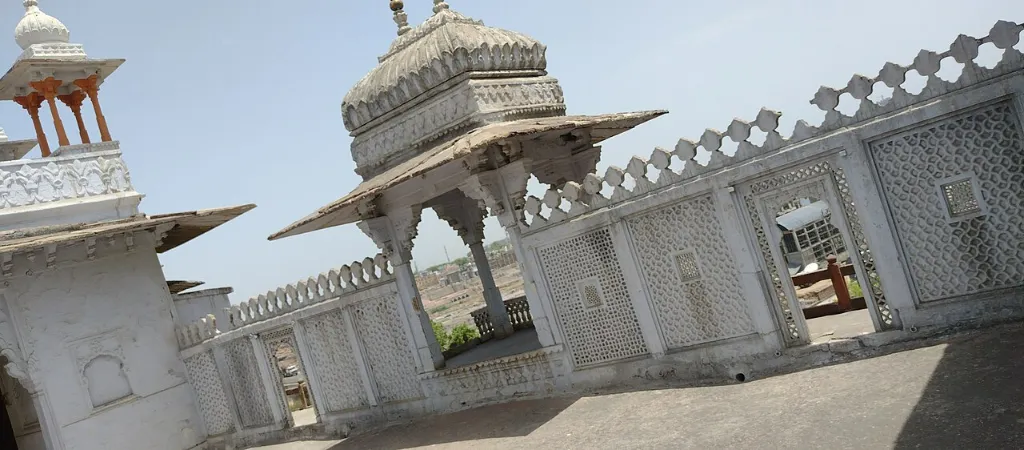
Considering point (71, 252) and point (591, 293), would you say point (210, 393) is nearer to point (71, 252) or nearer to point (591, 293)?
point (71, 252)

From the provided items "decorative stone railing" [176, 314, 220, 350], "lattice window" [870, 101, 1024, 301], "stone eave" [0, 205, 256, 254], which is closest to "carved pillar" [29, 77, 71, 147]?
"stone eave" [0, 205, 256, 254]

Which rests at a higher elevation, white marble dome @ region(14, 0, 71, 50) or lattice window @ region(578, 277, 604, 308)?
white marble dome @ region(14, 0, 71, 50)

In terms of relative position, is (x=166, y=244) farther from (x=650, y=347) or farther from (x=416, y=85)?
(x=650, y=347)

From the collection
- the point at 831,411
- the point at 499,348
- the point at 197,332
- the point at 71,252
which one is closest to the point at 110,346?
the point at 197,332

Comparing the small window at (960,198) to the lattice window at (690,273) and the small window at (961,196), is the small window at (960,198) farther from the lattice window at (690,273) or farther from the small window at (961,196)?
the lattice window at (690,273)

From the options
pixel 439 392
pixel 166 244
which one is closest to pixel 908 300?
pixel 439 392

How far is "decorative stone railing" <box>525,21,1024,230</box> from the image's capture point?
516 cm

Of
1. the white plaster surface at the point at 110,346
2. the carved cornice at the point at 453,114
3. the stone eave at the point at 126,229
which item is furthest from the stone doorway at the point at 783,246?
the white plaster surface at the point at 110,346

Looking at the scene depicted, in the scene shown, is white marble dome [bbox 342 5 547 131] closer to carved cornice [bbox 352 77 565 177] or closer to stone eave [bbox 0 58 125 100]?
carved cornice [bbox 352 77 565 177]

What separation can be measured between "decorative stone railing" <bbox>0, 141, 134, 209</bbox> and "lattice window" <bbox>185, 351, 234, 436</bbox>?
295cm

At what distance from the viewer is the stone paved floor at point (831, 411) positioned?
4.31m

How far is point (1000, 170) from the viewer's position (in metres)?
5.26

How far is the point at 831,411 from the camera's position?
5.04 meters

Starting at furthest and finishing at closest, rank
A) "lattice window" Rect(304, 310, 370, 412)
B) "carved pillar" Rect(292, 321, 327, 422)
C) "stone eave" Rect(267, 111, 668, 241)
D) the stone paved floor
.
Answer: "carved pillar" Rect(292, 321, 327, 422) → "lattice window" Rect(304, 310, 370, 412) → "stone eave" Rect(267, 111, 668, 241) → the stone paved floor
